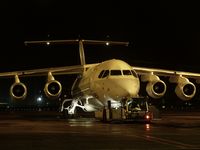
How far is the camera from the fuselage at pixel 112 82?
2534 cm

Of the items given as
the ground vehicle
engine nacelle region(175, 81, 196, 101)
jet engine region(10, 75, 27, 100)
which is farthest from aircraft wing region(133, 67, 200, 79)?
jet engine region(10, 75, 27, 100)

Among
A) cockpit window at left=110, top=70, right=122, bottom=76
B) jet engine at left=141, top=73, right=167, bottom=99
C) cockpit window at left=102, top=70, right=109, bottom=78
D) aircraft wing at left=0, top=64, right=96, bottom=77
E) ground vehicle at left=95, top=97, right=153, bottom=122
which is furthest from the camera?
aircraft wing at left=0, top=64, right=96, bottom=77

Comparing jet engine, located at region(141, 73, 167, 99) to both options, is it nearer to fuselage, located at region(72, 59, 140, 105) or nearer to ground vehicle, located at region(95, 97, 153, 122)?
fuselage, located at region(72, 59, 140, 105)

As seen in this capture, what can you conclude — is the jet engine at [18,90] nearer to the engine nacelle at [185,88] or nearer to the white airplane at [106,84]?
the white airplane at [106,84]

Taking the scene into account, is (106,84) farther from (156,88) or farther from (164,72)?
(164,72)

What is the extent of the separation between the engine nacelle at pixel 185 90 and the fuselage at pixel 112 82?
540 centimetres

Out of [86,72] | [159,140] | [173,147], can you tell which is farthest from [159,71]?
[173,147]

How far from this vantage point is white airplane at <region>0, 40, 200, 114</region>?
25.8 meters

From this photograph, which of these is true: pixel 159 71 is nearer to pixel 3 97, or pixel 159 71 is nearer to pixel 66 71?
pixel 66 71

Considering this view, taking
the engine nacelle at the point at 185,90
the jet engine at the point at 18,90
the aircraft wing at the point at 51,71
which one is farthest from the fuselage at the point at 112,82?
the engine nacelle at the point at 185,90

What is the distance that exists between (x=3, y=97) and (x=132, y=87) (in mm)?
100491

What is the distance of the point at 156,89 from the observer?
1200 inches

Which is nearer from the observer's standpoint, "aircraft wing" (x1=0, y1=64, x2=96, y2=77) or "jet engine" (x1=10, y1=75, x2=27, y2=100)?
"jet engine" (x1=10, y1=75, x2=27, y2=100)

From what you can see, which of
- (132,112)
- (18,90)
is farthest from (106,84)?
(18,90)
